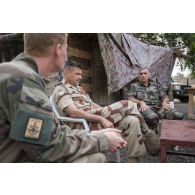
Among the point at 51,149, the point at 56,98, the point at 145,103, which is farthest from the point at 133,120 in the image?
the point at 51,149

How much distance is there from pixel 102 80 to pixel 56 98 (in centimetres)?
41

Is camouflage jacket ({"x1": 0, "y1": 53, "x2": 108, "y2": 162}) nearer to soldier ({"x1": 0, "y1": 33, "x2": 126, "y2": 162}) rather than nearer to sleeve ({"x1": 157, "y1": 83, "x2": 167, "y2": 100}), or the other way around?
soldier ({"x1": 0, "y1": 33, "x2": 126, "y2": 162})

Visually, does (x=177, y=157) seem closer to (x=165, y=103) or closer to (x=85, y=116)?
(x=165, y=103)

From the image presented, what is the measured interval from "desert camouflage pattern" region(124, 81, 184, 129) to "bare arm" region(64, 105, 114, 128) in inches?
11.3

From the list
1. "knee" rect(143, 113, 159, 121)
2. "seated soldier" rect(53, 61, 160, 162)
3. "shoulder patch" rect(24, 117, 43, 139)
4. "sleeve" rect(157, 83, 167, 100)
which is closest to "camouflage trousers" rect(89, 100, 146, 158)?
"seated soldier" rect(53, 61, 160, 162)

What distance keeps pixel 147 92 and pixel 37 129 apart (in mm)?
1356

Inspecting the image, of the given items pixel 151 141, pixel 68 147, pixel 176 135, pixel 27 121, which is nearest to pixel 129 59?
pixel 151 141

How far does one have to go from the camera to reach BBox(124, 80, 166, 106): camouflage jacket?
6.89 ft

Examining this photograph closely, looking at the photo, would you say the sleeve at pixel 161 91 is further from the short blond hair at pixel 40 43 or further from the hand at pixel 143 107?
the short blond hair at pixel 40 43

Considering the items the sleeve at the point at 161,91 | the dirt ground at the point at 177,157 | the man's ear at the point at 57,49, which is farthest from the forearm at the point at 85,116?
the man's ear at the point at 57,49

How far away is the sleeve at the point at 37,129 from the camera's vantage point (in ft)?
3.04

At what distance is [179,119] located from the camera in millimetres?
2182

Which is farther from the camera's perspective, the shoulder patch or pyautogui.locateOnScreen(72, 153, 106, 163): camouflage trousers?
pyautogui.locateOnScreen(72, 153, 106, 163): camouflage trousers
